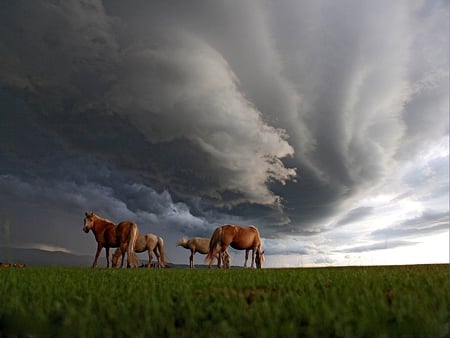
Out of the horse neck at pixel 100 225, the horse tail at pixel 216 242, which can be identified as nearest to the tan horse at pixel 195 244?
the horse tail at pixel 216 242

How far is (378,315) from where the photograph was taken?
388cm

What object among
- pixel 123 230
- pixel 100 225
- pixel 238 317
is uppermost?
pixel 100 225

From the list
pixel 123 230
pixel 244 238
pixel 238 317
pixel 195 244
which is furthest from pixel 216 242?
pixel 238 317

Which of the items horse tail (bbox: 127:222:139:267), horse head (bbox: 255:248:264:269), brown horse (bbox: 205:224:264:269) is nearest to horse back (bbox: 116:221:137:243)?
horse tail (bbox: 127:222:139:267)

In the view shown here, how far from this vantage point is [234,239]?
27562 mm

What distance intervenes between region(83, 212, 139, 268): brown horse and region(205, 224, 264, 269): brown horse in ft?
17.0

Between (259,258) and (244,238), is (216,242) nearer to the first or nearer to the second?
(244,238)

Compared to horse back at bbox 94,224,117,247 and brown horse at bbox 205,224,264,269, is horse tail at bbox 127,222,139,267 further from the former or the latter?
brown horse at bbox 205,224,264,269

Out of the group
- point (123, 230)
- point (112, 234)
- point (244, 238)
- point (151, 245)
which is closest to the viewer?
point (123, 230)

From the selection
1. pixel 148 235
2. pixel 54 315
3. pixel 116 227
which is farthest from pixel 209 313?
pixel 148 235

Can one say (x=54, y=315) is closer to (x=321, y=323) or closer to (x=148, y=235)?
(x=321, y=323)

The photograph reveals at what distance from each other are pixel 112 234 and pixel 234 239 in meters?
Answer: 8.49

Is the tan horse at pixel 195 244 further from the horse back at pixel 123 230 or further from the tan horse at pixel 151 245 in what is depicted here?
the horse back at pixel 123 230

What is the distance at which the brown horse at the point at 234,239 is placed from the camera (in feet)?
88.5
